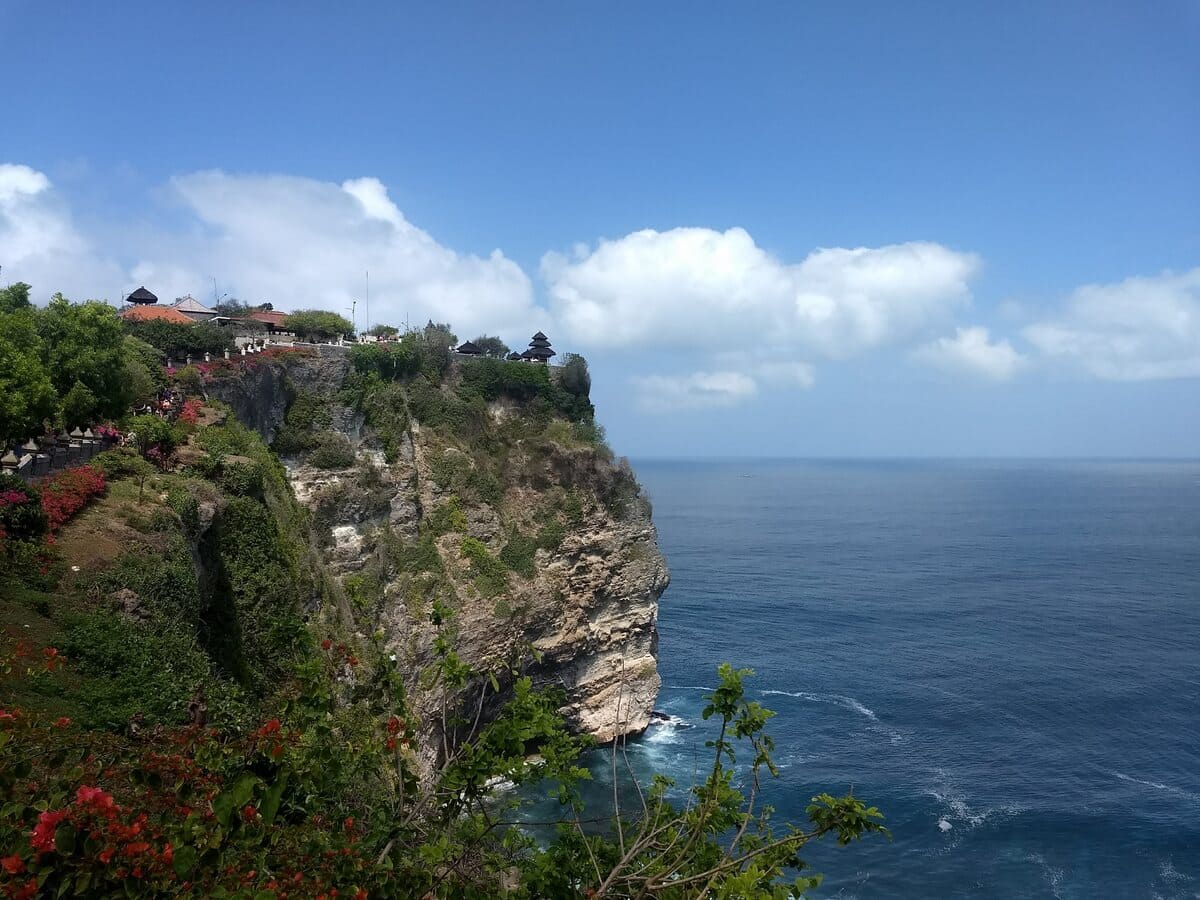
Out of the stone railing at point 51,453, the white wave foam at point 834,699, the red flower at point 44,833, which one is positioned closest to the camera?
the red flower at point 44,833

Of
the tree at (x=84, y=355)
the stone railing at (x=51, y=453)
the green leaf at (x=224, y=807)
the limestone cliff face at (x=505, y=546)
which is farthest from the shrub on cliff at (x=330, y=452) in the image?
the green leaf at (x=224, y=807)

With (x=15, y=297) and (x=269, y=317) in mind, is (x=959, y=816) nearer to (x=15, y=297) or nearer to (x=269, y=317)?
(x=15, y=297)

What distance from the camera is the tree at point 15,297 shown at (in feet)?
83.3

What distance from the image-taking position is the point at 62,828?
14.3 ft

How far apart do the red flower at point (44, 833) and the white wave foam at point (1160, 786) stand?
45.4 meters

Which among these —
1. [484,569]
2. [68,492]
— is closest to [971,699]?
[484,569]

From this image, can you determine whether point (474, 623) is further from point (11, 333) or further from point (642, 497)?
point (11, 333)

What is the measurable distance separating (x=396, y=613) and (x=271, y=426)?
1132 centimetres

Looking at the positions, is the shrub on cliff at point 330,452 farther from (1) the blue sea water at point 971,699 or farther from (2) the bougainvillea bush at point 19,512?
(2) the bougainvillea bush at point 19,512

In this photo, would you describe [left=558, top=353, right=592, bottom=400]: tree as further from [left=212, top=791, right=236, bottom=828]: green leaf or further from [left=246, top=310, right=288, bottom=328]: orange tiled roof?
[left=212, top=791, right=236, bottom=828]: green leaf

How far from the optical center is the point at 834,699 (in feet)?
153

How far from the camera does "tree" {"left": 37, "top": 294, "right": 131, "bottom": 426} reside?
2267 centimetres

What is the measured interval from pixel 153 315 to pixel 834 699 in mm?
45193

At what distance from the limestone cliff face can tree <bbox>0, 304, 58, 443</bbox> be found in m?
15.5
